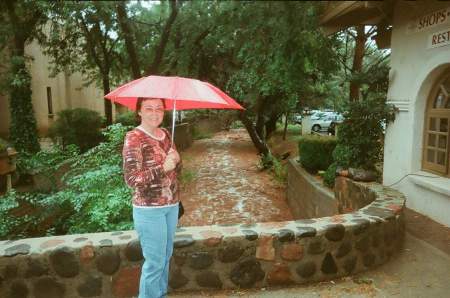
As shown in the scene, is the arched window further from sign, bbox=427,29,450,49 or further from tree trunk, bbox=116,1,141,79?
tree trunk, bbox=116,1,141,79

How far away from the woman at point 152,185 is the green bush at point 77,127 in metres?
11.3

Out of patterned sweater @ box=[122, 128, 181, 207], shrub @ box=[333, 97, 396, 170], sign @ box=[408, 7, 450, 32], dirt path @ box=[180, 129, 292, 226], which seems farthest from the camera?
dirt path @ box=[180, 129, 292, 226]

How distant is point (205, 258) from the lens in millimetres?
3396

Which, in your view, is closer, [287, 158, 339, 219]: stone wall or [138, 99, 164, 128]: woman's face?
[138, 99, 164, 128]: woman's face

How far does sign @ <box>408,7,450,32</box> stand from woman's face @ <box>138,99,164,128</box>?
4.32 m

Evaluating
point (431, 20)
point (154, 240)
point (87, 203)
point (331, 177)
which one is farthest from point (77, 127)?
point (154, 240)

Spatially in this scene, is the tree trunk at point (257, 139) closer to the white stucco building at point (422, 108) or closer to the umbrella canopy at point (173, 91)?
the white stucco building at point (422, 108)

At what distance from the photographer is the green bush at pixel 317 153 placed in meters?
9.55

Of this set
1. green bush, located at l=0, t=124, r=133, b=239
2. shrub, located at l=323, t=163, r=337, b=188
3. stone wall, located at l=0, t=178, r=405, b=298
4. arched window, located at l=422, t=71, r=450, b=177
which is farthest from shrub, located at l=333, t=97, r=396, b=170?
green bush, located at l=0, t=124, r=133, b=239

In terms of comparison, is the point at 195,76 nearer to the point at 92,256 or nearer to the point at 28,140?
the point at 92,256

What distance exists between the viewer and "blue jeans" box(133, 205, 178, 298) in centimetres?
256

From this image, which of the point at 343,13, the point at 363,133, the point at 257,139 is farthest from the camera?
the point at 257,139

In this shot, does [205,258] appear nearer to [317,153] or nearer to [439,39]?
[439,39]

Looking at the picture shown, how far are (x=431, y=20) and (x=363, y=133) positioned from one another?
2.21m
